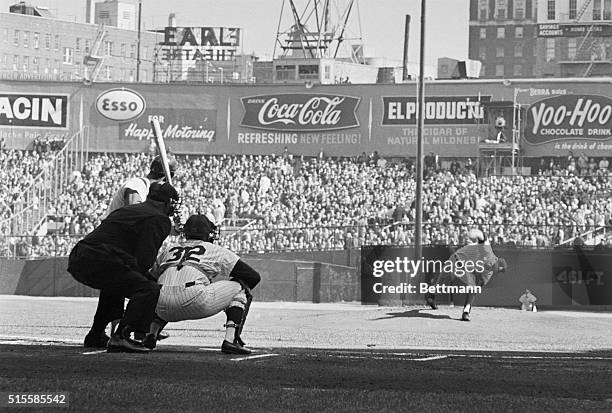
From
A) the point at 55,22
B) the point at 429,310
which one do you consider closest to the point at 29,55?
the point at 55,22

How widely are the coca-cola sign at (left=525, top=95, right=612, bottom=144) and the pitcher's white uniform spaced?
40342 millimetres

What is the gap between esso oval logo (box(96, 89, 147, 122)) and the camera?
54.3 meters

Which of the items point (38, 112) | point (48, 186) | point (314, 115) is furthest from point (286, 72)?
point (48, 186)

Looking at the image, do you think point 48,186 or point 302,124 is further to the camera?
point 302,124

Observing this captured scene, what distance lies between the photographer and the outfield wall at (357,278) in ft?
86.2

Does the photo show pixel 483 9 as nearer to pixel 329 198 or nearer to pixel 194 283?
pixel 329 198

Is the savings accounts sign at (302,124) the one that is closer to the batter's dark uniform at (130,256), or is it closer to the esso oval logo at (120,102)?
the esso oval logo at (120,102)

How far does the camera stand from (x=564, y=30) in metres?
106

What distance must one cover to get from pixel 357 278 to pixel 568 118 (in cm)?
2305

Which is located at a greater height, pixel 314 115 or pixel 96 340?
pixel 314 115

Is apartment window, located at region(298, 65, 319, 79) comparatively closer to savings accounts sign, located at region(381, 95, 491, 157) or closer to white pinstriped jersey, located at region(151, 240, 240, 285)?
savings accounts sign, located at region(381, 95, 491, 157)

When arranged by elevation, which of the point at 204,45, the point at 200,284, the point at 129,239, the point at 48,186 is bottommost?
the point at 200,284

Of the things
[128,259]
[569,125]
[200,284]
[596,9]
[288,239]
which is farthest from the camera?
[596,9]

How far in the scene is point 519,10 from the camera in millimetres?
137000
